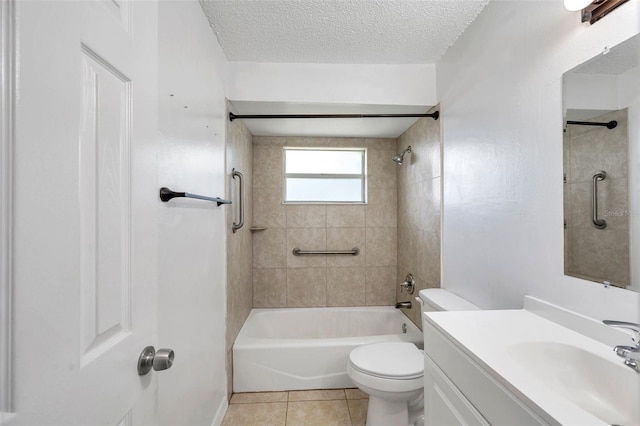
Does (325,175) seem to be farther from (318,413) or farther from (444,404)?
(444,404)

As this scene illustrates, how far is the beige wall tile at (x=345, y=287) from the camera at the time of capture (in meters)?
2.90

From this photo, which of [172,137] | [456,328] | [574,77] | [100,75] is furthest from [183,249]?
[574,77]

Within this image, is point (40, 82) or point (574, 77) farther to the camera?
point (574, 77)

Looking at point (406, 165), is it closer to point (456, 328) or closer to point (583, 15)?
point (583, 15)

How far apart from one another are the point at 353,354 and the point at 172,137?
159 centimetres

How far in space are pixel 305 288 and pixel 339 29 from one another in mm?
2255

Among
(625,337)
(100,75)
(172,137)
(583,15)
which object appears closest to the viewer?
(100,75)

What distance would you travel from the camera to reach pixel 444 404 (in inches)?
39.2

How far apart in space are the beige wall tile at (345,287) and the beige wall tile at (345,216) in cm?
47

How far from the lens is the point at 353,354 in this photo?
177cm

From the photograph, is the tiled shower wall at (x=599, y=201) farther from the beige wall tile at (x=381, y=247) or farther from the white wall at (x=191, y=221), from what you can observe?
the beige wall tile at (x=381, y=247)

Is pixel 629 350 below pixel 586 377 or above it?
above

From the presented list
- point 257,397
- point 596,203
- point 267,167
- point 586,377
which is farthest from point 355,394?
point 267,167

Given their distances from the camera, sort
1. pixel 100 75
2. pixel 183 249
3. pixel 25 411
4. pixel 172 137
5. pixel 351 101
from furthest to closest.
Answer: pixel 351 101 → pixel 183 249 → pixel 172 137 → pixel 100 75 → pixel 25 411
